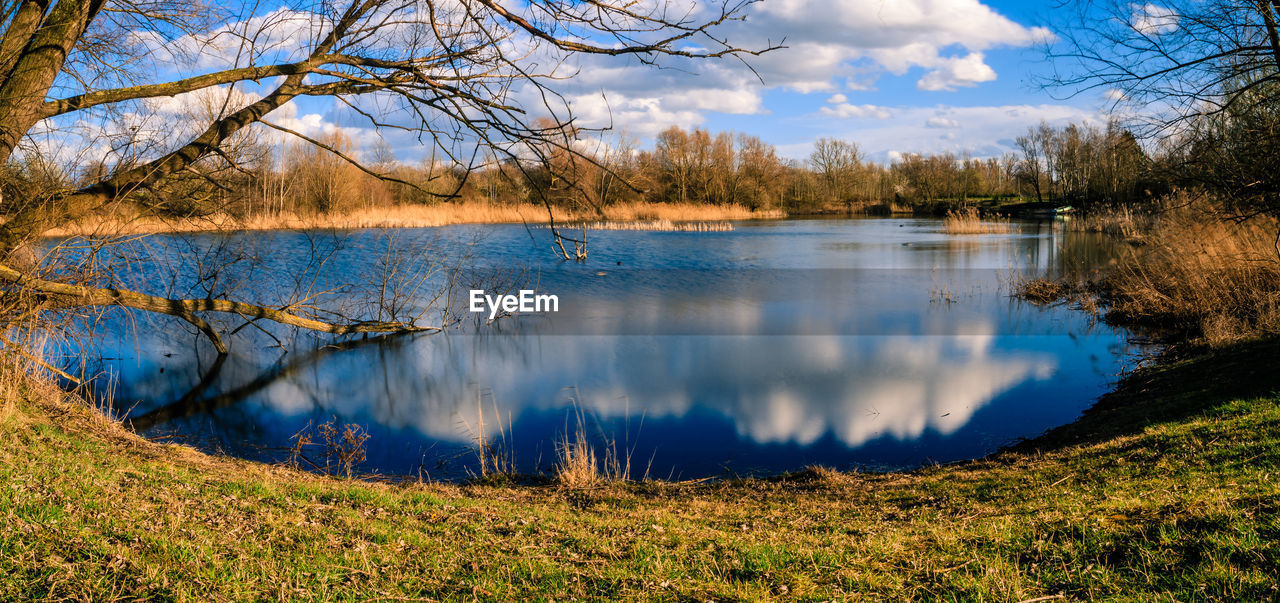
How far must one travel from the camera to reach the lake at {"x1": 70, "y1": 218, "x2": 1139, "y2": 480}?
9102 millimetres

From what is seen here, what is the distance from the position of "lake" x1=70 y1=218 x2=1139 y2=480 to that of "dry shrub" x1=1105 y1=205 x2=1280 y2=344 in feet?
3.92

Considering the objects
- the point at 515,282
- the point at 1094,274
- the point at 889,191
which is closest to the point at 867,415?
the point at 515,282

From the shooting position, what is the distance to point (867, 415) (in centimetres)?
1019

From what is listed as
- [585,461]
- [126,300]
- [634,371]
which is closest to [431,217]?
[634,371]

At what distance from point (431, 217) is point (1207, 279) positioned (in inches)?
1268

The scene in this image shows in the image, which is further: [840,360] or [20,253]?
[840,360]

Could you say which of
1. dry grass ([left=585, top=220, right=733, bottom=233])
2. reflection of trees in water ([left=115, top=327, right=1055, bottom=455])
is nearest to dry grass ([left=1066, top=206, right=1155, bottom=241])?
reflection of trees in water ([left=115, top=327, right=1055, bottom=455])

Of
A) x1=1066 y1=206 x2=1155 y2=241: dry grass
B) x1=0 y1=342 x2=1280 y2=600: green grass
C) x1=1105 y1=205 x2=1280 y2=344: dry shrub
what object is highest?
x1=1066 y1=206 x2=1155 y2=241: dry grass

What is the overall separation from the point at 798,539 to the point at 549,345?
11052 mm

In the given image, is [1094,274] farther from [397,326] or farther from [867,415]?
[397,326]

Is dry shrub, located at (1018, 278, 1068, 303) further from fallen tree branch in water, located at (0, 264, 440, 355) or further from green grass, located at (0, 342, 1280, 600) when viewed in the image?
fallen tree branch in water, located at (0, 264, 440, 355)

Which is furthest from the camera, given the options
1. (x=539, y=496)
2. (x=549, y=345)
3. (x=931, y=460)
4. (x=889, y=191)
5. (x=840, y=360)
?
(x=889, y=191)

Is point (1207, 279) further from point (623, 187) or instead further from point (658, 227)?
point (658, 227)

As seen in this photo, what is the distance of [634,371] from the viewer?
12.7 m
